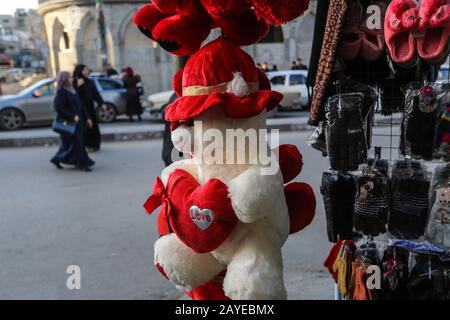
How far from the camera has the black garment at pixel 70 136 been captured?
7.00 metres

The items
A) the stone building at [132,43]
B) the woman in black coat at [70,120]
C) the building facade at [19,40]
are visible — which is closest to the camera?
the woman in black coat at [70,120]

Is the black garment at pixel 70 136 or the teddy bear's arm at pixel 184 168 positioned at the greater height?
the teddy bear's arm at pixel 184 168

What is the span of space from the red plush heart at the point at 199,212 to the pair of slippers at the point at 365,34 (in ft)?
3.04

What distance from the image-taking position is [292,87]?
1389 cm

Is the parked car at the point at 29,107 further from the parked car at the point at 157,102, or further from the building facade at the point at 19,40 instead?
the building facade at the point at 19,40

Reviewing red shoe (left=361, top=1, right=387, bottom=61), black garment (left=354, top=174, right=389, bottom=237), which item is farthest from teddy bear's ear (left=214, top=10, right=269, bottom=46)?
black garment (left=354, top=174, right=389, bottom=237)

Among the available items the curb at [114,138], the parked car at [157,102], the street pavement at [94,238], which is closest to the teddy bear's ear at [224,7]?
the street pavement at [94,238]

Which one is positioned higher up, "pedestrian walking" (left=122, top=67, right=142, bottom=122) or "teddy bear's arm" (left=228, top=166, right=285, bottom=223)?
"teddy bear's arm" (left=228, top=166, right=285, bottom=223)

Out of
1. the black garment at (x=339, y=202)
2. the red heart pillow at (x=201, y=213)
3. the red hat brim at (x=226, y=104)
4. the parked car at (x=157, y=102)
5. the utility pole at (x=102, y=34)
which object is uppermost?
the utility pole at (x=102, y=34)

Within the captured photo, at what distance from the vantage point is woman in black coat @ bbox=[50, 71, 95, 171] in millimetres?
6988

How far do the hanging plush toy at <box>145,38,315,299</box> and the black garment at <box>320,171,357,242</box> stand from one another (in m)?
0.51

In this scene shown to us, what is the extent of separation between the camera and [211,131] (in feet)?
5.21

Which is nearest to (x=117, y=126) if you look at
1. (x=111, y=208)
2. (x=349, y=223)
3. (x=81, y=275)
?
(x=111, y=208)

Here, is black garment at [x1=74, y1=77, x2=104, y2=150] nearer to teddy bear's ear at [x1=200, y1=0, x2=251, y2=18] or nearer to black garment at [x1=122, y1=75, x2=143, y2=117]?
black garment at [x1=122, y1=75, x2=143, y2=117]
